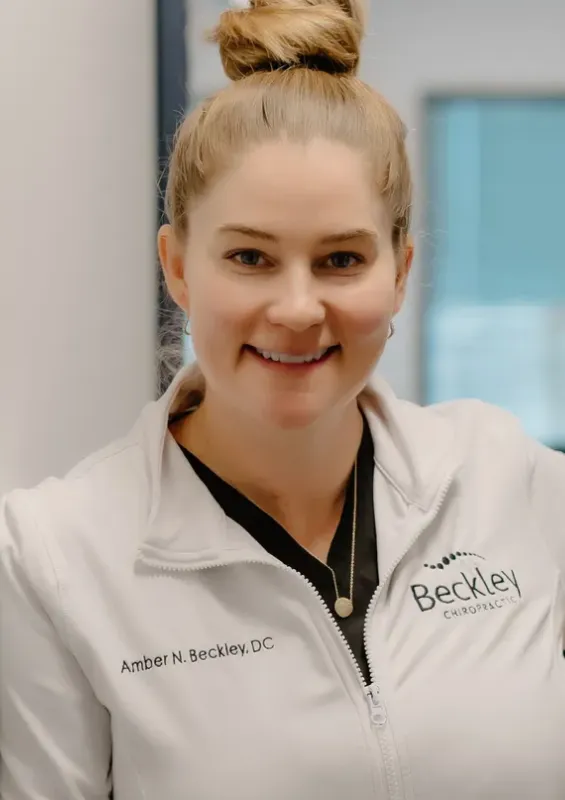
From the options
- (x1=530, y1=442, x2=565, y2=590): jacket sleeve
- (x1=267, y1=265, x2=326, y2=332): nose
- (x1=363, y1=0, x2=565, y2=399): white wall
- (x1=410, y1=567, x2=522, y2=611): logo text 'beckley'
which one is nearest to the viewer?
(x1=267, y1=265, x2=326, y2=332): nose

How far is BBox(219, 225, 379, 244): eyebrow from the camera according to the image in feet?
2.74

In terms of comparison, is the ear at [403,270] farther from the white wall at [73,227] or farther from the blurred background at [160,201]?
the white wall at [73,227]

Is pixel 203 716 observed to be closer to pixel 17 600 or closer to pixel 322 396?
pixel 17 600

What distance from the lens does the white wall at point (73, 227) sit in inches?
37.7

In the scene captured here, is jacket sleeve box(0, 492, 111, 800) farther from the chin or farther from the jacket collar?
the chin

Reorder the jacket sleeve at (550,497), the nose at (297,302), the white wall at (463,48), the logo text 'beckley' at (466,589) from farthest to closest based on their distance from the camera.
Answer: the white wall at (463,48) → the jacket sleeve at (550,497) → the logo text 'beckley' at (466,589) → the nose at (297,302)

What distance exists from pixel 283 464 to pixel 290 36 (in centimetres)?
46

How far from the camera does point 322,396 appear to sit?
2.87ft

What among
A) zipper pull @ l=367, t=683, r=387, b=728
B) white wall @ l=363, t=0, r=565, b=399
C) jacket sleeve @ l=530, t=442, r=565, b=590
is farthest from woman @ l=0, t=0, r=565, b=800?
white wall @ l=363, t=0, r=565, b=399

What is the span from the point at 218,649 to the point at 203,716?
6 centimetres

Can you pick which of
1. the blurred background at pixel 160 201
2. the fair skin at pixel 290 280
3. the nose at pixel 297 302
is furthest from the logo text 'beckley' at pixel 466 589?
the blurred background at pixel 160 201

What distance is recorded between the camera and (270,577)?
0.89m

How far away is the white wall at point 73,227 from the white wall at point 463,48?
115 centimetres

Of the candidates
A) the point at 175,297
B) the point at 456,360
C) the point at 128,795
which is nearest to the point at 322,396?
the point at 175,297
